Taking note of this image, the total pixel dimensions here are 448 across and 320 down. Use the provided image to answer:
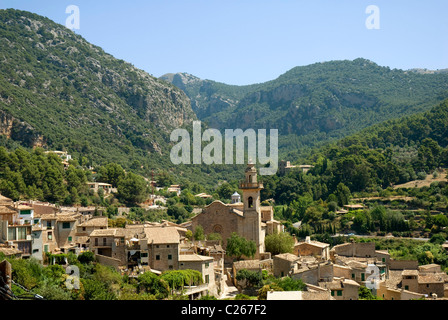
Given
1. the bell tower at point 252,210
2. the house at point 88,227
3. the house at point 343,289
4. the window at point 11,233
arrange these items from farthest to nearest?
the bell tower at point 252,210, the house at point 88,227, the house at point 343,289, the window at point 11,233

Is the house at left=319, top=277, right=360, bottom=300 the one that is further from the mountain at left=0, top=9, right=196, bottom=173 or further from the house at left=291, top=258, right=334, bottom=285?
the mountain at left=0, top=9, right=196, bottom=173

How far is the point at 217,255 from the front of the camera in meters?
35.2

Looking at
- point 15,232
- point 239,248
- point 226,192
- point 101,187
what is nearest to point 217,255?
point 239,248

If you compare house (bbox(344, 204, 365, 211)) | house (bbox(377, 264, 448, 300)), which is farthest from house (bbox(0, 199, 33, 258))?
house (bbox(344, 204, 365, 211))

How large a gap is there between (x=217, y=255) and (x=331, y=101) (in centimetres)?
13536

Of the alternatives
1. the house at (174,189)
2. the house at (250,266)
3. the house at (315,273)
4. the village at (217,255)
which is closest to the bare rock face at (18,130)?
the house at (174,189)

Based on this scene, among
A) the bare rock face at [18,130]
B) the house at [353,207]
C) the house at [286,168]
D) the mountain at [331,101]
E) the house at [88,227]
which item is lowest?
the house at [353,207]

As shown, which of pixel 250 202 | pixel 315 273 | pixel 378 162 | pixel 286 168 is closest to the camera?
pixel 315 273

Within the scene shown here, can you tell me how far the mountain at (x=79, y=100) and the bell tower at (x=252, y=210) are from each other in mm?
44258

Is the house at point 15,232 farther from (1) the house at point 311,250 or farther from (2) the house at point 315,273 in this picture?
(1) the house at point 311,250

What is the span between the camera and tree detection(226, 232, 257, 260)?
36469 millimetres

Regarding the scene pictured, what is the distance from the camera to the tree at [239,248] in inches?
1436

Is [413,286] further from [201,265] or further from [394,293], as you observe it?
[201,265]

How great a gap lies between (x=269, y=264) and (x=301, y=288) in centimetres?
575
